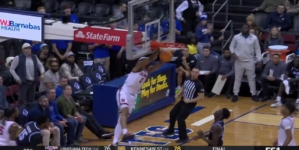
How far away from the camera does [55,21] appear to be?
50.6 ft

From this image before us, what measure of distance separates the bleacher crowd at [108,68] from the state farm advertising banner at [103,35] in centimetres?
36

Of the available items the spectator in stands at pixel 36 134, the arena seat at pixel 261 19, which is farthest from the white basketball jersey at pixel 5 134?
the arena seat at pixel 261 19

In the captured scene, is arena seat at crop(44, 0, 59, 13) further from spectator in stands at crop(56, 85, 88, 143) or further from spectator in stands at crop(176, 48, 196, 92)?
spectator in stands at crop(56, 85, 88, 143)

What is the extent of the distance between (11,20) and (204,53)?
5.84 meters

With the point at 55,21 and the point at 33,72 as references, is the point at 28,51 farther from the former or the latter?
the point at 55,21

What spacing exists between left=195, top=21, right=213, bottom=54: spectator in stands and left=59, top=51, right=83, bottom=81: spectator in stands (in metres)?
3.70

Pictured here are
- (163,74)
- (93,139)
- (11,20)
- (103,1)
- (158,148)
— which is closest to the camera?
(158,148)

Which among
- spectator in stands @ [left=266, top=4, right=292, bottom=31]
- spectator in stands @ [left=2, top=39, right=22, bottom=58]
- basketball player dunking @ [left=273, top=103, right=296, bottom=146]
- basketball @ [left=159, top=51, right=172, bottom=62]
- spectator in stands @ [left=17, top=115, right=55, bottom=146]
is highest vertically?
spectator in stands @ [left=266, top=4, right=292, bottom=31]

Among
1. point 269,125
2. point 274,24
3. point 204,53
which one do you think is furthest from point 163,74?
point 274,24

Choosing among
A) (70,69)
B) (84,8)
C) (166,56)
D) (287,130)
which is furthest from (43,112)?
(84,8)

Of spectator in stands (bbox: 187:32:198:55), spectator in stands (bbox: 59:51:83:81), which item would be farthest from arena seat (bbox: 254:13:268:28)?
spectator in stands (bbox: 59:51:83:81)

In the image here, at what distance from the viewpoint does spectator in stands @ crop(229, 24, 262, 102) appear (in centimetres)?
1867

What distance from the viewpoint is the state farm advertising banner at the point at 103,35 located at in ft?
47.9

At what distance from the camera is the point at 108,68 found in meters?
19.8
